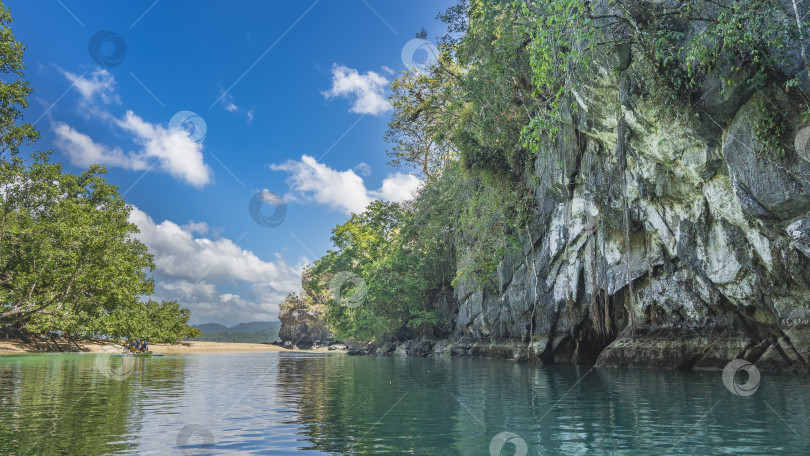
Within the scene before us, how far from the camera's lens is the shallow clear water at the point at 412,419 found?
19.1 feet

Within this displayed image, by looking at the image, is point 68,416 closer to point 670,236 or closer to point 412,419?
point 412,419

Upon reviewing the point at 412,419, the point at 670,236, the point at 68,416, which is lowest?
the point at 412,419

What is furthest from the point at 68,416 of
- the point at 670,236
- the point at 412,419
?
the point at 670,236

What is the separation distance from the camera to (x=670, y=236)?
54.9 feet

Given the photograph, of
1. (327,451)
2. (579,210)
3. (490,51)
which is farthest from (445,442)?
(490,51)

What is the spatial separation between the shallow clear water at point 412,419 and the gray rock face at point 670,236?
329cm

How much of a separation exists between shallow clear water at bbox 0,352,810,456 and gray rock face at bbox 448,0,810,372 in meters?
3.29

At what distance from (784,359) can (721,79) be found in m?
8.87

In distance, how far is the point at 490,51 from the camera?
2052 centimetres

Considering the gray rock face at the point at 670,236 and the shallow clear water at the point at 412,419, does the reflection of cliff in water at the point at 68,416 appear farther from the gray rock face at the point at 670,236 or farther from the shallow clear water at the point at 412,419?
the gray rock face at the point at 670,236

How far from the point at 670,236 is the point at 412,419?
1275 cm

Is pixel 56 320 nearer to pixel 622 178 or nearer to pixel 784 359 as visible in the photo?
pixel 622 178

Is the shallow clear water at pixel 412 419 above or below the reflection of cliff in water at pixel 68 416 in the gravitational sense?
below

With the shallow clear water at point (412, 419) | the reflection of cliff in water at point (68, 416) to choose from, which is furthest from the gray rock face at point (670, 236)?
the reflection of cliff in water at point (68, 416)
